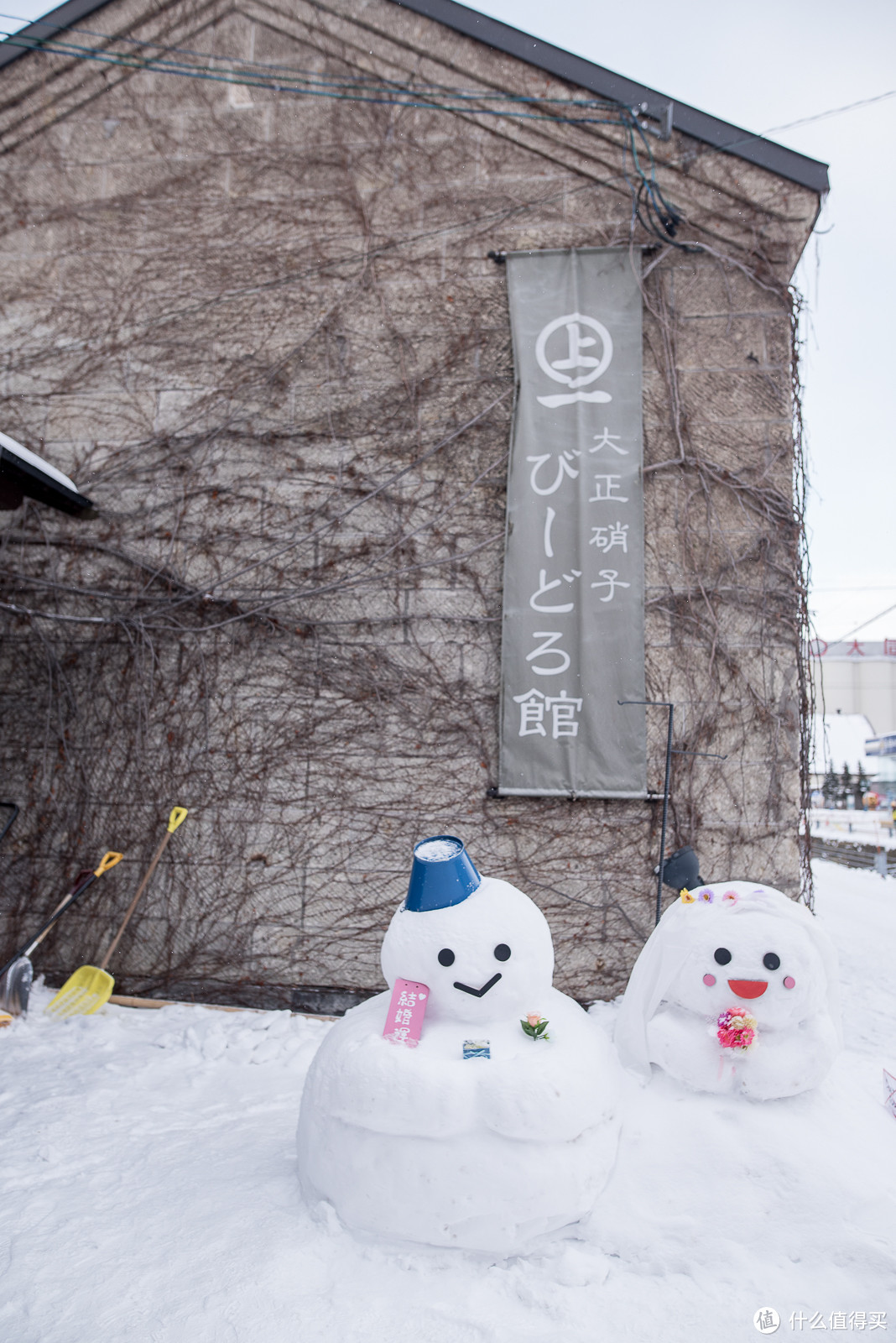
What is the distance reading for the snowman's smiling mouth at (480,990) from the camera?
200 cm

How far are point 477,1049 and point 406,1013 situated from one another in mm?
207

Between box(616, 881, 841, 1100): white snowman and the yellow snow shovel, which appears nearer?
box(616, 881, 841, 1100): white snowman

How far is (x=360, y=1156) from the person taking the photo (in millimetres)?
1853

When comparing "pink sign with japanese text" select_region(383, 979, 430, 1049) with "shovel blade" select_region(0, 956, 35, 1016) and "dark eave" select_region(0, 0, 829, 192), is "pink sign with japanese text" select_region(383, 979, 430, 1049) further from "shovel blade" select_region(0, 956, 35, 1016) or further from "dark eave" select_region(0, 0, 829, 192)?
"dark eave" select_region(0, 0, 829, 192)

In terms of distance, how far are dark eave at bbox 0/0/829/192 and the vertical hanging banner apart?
0.80m

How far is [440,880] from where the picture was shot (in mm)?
2100

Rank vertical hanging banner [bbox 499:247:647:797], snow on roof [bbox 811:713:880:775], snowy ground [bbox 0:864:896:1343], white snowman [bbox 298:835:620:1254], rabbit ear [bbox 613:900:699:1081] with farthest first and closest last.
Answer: snow on roof [bbox 811:713:880:775]
vertical hanging banner [bbox 499:247:647:797]
rabbit ear [bbox 613:900:699:1081]
white snowman [bbox 298:835:620:1254]
snowy ground [bbox 0:864:896:1343]

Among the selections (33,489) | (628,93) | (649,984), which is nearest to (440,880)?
(649,984)

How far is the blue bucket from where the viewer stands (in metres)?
2.09

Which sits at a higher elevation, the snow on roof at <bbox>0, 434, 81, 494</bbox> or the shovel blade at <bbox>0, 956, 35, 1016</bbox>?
the snow on roof at <bbox>0, 434, 81, 494</bbox>

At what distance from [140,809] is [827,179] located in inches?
199

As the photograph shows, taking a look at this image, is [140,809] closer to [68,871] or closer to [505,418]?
[68,871]

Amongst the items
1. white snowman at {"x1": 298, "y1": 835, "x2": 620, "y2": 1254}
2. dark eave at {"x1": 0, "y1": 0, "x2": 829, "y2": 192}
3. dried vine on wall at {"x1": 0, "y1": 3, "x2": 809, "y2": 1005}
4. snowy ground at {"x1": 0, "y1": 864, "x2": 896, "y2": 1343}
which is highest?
dark eave at {"x1": 0, "y1": 0, "x2": 829, "y2": 192}

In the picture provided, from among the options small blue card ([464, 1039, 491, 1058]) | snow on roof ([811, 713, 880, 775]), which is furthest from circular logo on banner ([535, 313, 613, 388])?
snow on roof ([811, 713, 880, 775])
